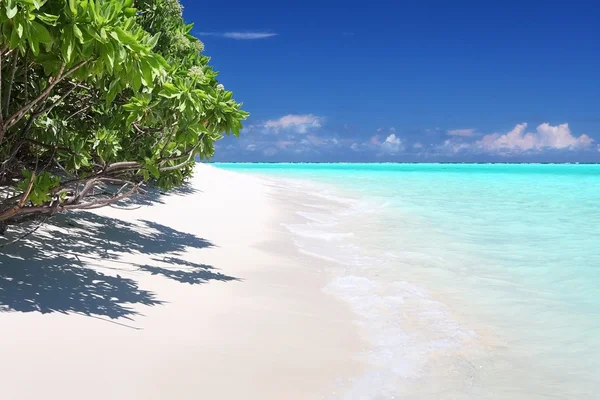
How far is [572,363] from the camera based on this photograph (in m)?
4.95

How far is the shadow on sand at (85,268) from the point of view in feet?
15.9

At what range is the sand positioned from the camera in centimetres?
362

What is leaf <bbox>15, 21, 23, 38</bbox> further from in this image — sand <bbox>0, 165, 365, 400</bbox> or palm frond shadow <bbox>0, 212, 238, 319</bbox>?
palm frond shadow <bbox>0, 212, 238, 319</bbox>

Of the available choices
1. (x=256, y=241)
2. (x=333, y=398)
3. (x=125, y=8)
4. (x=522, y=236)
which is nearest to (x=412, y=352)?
(x=333, y=398)

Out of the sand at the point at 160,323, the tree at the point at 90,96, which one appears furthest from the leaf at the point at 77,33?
the sand at the point at 160,323

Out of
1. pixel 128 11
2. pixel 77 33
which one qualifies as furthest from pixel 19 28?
pixel 128 11

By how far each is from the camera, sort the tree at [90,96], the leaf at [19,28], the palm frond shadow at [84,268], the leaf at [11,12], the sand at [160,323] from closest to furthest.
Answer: the leaf at [11,12], the leaf at [19,28], the tree at [90,96], the sand at [160,323], the palm frond shadow at [84,268]

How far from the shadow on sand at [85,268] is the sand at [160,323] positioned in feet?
0.06

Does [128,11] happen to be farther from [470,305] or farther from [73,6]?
[470,305]

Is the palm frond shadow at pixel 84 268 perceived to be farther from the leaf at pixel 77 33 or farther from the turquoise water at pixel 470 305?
the leaf at pixel 77 33

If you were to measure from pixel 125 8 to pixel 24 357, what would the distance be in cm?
252

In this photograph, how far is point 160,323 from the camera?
479 centimetres

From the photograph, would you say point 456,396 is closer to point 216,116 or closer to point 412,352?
point 412,352

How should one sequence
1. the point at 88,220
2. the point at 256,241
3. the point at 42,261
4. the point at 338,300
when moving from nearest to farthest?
1. the point at 42,261
2. the point at 338,300
3. the point at 88,220
4. the point at 256,241
